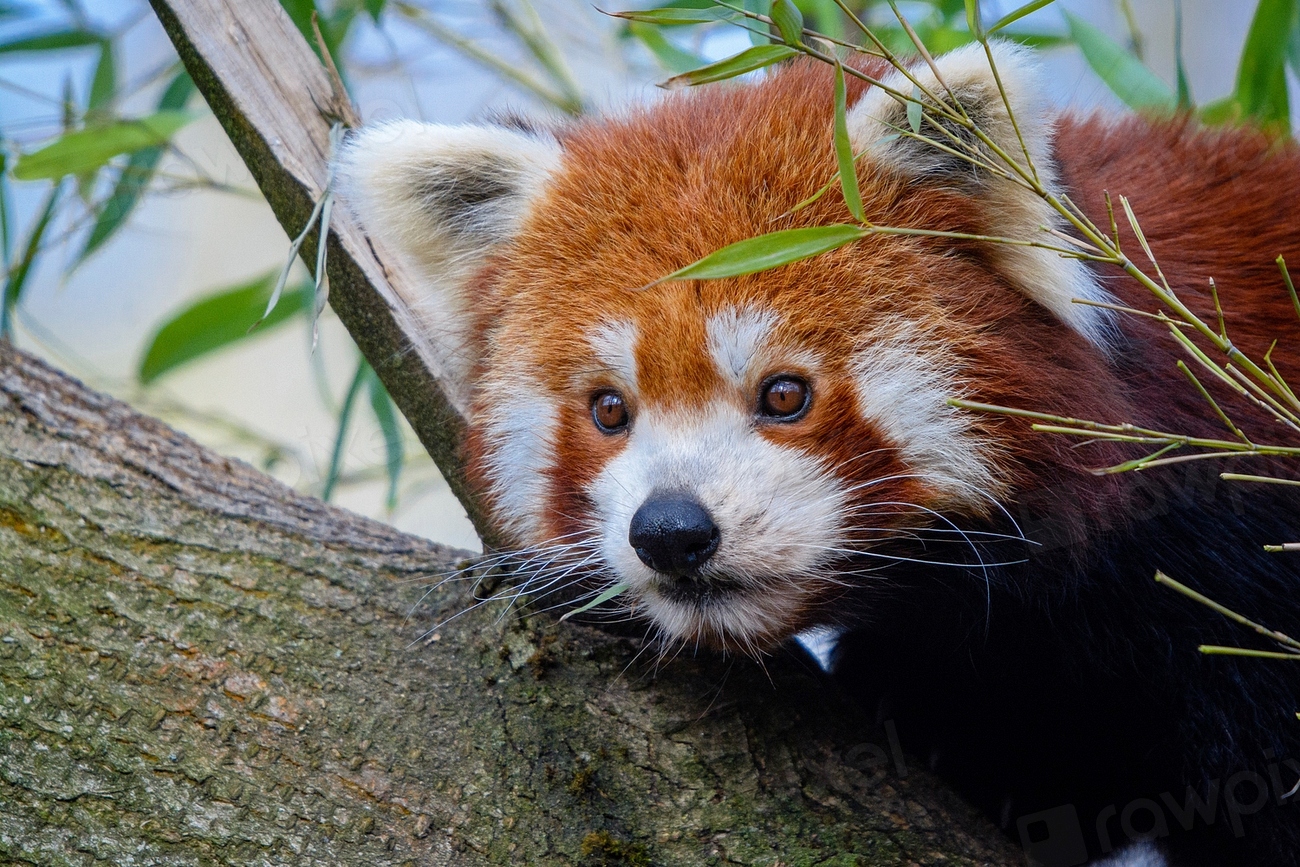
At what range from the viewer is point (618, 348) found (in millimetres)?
2125

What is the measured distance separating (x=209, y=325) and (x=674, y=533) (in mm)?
2513

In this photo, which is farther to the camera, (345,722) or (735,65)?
(345,722)

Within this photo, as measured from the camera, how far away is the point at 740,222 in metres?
2.11

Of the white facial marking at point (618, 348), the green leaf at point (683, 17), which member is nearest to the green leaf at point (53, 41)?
the white facial marking at point (618, 348)

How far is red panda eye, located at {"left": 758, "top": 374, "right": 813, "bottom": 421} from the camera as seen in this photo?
80.4 inches

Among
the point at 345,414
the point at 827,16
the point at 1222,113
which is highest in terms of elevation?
the point at 827,16

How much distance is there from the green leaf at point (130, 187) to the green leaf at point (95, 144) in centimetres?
16

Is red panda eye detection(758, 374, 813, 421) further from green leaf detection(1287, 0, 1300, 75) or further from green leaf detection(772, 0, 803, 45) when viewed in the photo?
green leaf detection(1287, 0, 1300, 75)

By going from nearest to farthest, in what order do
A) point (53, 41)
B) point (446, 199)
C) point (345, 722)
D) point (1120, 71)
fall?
1. point (345, 722)
2. point (446, 199)
3. point (1120, 71)
4. point (53, 41)

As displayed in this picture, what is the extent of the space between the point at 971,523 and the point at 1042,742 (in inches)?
23.5

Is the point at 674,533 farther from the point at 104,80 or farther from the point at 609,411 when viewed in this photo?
the point at 104,80

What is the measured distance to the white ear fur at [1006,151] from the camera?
1.87 m

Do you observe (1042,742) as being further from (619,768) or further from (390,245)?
(390,245)

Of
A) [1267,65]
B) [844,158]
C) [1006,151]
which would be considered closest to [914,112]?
[1006,151]
